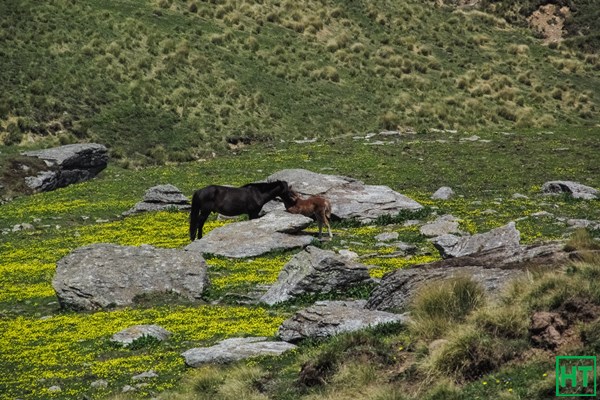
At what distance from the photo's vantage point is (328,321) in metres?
18.1

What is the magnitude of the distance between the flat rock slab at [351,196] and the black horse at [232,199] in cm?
340

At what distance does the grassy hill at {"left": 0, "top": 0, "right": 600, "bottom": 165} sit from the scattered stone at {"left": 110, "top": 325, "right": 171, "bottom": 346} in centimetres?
3507

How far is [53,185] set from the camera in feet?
160

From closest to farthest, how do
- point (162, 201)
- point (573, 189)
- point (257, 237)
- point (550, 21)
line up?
1. point (257, 237)
2. point (573, 189)
3. point (162, 201)
4. point (550, 21)

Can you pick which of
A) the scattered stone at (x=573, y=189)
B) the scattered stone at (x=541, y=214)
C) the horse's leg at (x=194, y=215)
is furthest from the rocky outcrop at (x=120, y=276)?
the scattered stone at (x=573, y=189)

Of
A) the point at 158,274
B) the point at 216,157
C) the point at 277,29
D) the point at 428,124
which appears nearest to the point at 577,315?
the point at 158,274

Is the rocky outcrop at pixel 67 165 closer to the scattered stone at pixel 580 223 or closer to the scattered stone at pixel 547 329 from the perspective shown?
the scattered stone at pixel 580 223

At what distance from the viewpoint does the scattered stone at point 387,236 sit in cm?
3212

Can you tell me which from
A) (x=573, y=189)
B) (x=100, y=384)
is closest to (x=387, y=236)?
(x=573, y=189)

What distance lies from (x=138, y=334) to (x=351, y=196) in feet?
63.9

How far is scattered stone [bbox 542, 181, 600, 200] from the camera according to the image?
39.7 m

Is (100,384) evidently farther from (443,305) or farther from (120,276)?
(120,276)

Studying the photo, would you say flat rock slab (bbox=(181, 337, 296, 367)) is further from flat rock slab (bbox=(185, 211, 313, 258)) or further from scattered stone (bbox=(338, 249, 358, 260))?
flat rock slab (bbox=(185, 211, 313, 258))

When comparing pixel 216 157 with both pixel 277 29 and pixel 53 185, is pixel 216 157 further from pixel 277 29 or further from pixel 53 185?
pixel 277 29
